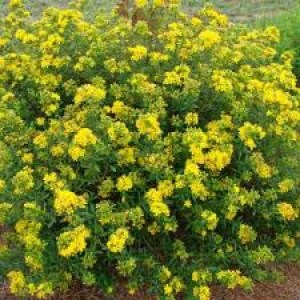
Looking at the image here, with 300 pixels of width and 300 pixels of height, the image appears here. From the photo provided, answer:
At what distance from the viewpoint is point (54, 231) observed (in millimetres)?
3504

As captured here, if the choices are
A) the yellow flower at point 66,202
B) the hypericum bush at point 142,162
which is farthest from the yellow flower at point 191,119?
the yellow flower at point 66,202

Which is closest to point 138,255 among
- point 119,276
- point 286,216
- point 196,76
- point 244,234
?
Result: point 119,276

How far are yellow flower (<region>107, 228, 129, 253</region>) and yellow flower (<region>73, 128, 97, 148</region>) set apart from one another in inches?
18.5

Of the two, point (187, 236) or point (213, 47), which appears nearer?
point (187, 236)

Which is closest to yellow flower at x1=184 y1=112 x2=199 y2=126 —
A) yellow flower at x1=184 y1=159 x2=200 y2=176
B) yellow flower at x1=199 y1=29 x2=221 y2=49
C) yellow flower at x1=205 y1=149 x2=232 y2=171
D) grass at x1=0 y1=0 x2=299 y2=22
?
yellow flower at x1=205 y1=149 x2=232 y2=171

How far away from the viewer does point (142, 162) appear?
3.43 metres

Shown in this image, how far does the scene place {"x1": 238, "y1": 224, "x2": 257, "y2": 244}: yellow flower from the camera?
139 inches

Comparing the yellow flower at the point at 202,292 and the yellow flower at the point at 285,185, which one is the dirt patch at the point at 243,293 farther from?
the yellow flower at the point at 285,185

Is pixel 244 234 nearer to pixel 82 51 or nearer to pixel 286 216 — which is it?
pixel 286 216

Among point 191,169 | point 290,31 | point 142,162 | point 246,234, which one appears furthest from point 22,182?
point 290,31

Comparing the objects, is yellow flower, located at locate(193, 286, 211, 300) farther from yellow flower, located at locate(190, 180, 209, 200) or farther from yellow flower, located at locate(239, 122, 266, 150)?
yellow flower, located at locate(239, 122, 266, 150)

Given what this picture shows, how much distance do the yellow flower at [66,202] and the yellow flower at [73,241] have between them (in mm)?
110

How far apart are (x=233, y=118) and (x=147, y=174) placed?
Result: 0.64 meters

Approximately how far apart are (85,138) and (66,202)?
345mm
